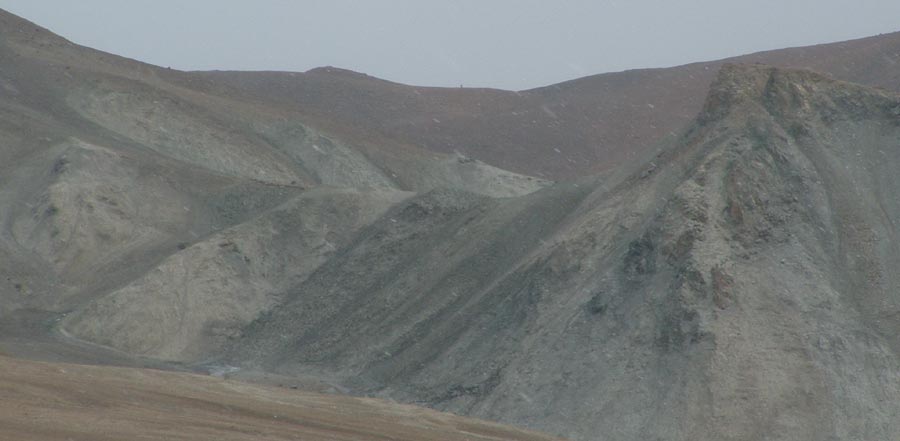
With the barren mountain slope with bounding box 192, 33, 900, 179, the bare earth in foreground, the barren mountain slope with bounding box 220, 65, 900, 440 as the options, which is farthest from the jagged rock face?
the barren mountain slope with bounding box 192, 33, 900, 179

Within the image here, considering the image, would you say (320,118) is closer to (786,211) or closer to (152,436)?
(786,211)

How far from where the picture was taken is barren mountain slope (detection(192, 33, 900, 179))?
89.1m

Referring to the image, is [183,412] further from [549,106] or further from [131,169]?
[549,106]

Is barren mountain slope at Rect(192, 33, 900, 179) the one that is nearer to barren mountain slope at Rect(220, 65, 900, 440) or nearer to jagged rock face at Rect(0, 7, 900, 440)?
jagged rock face at Rect(0, 7, 900, 440)

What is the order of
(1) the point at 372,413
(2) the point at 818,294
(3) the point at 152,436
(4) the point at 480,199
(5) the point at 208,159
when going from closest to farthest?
(3) the point at 152,436 → (1) the point at 372,413 → (2) the point at 818,294 → (4) the point at 480,199 → (5) the point at 208,159

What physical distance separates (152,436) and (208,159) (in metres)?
43.5

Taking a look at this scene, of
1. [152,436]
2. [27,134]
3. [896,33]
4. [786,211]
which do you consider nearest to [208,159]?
[27,134]

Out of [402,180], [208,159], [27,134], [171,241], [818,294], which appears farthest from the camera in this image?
[402,180]

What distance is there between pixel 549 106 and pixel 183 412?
84061 millimetres

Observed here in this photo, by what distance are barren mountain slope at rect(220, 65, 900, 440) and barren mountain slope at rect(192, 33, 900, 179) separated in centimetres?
4834

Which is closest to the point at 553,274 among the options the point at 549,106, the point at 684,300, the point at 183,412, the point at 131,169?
the point at 684,300

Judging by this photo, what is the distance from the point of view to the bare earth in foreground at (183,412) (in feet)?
56.0

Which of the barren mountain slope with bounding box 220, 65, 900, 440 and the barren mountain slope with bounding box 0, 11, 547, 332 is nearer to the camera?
the barren mountain slope with bounding box 220, 65, 900, 440

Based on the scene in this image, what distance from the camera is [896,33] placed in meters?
93.1
